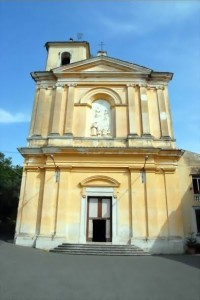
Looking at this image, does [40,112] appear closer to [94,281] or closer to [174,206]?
[174,206]

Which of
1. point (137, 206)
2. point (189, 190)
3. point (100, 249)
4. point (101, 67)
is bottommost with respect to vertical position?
point (100, 249)

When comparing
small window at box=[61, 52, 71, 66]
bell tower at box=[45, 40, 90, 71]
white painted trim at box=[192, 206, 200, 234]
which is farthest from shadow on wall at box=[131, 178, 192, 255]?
small window at box=[61, 52, 71, 66]

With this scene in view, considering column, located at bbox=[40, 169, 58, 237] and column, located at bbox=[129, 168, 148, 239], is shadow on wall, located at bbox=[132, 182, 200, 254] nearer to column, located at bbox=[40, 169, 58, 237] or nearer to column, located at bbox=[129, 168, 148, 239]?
column, located at bbox=[129, 168, 148, 239]

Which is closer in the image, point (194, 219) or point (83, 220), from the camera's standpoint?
point (83, 220)

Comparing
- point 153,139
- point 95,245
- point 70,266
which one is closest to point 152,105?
point 153,139

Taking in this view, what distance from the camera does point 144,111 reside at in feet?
→ 62.8

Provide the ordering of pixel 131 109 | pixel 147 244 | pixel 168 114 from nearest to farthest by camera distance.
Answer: pixel 147 244 → pixel 131 109 → pixel 168 114

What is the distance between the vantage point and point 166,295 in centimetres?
637

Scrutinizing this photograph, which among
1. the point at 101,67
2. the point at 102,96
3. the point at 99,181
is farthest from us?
the point at 101,67

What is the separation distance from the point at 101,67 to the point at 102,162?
350 inches

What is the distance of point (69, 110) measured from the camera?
763 inches

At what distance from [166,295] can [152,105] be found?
612 inches

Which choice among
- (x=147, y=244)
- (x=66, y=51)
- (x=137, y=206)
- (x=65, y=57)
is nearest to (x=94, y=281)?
(x=147, y=244)

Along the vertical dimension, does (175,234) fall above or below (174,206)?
below
